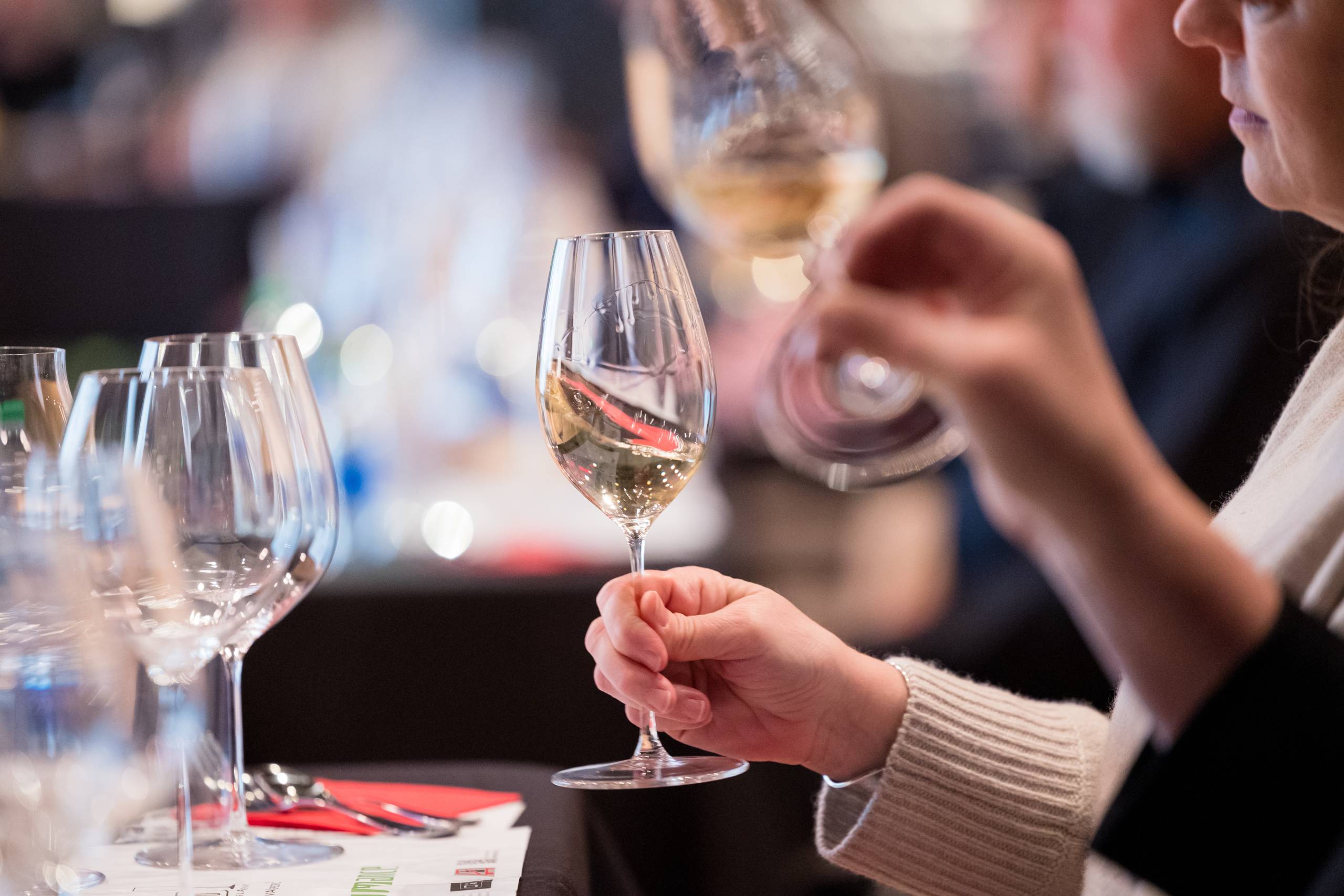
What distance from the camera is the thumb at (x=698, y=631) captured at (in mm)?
828

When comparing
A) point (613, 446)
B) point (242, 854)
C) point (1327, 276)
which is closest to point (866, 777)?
point (613, 446)

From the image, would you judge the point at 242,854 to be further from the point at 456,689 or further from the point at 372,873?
the point at 456,689

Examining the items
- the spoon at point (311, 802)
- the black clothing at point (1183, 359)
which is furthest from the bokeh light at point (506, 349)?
the spoon at point (311, 802)

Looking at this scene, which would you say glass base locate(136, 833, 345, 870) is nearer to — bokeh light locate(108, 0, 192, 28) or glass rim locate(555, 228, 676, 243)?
glass rim locate(555, 228, 676, 243)

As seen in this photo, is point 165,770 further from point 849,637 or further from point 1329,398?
point 849,637

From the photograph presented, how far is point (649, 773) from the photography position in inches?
33.0

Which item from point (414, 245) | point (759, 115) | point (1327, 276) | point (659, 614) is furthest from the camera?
point (414, 245)

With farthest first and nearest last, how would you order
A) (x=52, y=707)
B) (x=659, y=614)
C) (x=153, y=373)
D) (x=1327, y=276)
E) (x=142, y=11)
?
(x=142, y=11)
(x=1327, y=276)
(x=659, y=614)
(x=153, y=373)
(x=52, y=707)

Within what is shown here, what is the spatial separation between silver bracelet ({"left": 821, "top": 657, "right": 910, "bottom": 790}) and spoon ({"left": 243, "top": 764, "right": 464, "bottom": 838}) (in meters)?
0.25

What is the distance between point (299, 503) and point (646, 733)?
26 cm

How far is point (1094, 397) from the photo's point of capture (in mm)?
514

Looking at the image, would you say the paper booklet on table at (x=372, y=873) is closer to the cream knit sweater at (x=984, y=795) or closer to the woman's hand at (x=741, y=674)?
the woman's hand at (x=741, y=674)

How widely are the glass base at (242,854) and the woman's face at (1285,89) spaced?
66 centimetres

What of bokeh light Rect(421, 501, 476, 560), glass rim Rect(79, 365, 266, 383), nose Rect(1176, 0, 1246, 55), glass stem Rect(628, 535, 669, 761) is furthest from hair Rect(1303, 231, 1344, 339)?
bokeh light Rect(421, 501, 476, 560)
